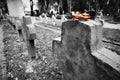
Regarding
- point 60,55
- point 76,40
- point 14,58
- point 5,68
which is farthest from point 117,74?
point 14,58

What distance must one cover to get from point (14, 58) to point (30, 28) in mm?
1795

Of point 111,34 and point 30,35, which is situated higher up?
point 30,35

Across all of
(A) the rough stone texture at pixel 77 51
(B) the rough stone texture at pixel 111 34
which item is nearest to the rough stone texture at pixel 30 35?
(A) the rough stone texture at pixel 77 51

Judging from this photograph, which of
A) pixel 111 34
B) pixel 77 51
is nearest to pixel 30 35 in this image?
pixel 77 51

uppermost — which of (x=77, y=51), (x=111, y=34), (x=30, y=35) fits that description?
(x=30, y=35)

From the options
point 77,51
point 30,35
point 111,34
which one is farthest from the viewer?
point 111,34

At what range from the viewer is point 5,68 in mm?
4969

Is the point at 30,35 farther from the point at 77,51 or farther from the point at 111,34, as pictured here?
the point at 111,34

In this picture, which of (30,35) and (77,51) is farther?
(30,35)

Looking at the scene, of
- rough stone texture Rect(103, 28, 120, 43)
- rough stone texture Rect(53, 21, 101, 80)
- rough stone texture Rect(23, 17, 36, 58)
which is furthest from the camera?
rough stone texture Rect(103, 28, 120, 43)

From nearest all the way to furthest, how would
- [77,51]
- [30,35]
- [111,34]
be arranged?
[77,51] → [30,35] → [111,34]

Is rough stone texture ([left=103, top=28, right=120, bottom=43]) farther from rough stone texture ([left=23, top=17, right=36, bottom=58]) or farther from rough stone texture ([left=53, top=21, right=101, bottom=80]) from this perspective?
rough stone texture ([left=53, top=21, right=101, bottom=80])

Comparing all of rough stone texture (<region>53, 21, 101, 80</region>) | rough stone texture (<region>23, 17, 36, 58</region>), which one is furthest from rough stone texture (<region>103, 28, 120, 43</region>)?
rough stone texture (<region>53, 21, 101, 80</region>)

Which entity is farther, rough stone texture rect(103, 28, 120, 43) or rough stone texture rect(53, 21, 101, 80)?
rough stone texture rect(103, 28, 120, 43)
